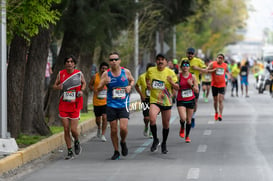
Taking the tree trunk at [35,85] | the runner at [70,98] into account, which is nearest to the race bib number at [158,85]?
the runner at [70,98]

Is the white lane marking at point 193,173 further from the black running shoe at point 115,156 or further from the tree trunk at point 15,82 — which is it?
the tree trunk at point 15,82

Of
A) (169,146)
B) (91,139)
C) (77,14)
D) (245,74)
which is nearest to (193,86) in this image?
(169,146)

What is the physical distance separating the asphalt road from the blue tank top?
965 mm

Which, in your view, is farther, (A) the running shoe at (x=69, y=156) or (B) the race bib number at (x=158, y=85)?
(B) the race bib number at (x=158, y=85)

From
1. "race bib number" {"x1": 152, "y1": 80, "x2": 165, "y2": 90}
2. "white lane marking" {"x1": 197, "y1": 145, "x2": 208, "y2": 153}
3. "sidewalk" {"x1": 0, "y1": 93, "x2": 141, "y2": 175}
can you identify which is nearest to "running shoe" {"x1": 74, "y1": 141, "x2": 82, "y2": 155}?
"sidewalk" {"x1": 0, "y1": 93, "x2": 141, "y2": 175}

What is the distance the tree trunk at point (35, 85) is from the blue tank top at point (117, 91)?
4057 mm

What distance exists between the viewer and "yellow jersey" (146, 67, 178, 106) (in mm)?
14914

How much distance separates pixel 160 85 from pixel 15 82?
122 inches

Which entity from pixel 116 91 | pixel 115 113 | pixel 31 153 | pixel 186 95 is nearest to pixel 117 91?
pixel 116 91

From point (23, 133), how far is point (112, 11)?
560cm

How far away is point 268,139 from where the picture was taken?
17469 millimetres

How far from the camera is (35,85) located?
1803cm

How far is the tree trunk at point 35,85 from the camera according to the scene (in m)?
17.7

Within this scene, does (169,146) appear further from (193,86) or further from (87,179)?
(87,179)
